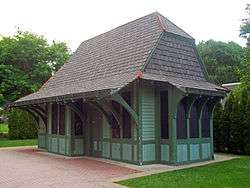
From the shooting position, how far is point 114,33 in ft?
64.0

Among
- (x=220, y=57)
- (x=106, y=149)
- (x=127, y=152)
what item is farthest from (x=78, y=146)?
(x=220, y=57)

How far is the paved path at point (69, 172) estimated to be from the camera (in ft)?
32.8

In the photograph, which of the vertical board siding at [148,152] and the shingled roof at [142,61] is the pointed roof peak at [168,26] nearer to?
the shingled roof at [142,61]

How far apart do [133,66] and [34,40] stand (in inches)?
789

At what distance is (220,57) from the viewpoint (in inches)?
1796

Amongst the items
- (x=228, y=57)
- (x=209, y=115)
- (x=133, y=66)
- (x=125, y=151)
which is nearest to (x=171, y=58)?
(x=133, y=66)

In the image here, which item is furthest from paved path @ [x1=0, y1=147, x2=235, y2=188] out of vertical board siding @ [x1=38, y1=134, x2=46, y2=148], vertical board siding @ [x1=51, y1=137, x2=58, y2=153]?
vertical board siding @ [x1=38, y1=134, x2=46, y2=148]

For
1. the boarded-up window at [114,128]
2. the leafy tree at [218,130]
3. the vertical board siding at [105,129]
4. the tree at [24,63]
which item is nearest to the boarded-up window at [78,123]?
the vertical board siding at [105,129]

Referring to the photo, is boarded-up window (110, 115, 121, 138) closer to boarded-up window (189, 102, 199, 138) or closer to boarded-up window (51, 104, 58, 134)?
boarded-up window (189, 102, 199, 138)

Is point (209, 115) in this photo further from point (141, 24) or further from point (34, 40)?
point (34, 40)

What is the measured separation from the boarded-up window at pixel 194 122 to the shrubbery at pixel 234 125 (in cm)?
384

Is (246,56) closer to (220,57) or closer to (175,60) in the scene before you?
(175,60)

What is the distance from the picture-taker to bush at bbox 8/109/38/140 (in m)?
29.6

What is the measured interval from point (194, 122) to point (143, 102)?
2.34 meters
